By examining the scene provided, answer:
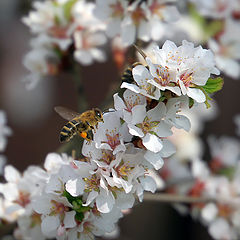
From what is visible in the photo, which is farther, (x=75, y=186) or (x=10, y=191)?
(x=10, y=191)

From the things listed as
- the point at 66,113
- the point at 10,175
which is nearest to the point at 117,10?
the point at 66,113

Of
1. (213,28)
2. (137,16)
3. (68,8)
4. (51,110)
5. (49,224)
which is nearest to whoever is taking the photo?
(49,224)

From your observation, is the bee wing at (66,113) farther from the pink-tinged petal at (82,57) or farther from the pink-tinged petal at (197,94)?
the pink-tinged petal at (82,57)

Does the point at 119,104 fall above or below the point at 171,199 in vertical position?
above

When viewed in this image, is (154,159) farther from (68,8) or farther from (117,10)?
(68,8)

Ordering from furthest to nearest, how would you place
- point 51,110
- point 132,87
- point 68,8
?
point 51,110, point 68,8, point 132,87

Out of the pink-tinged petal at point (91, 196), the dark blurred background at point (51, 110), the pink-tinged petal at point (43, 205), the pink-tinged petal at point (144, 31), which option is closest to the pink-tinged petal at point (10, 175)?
the pink-tinged petal at point (43, 205)
